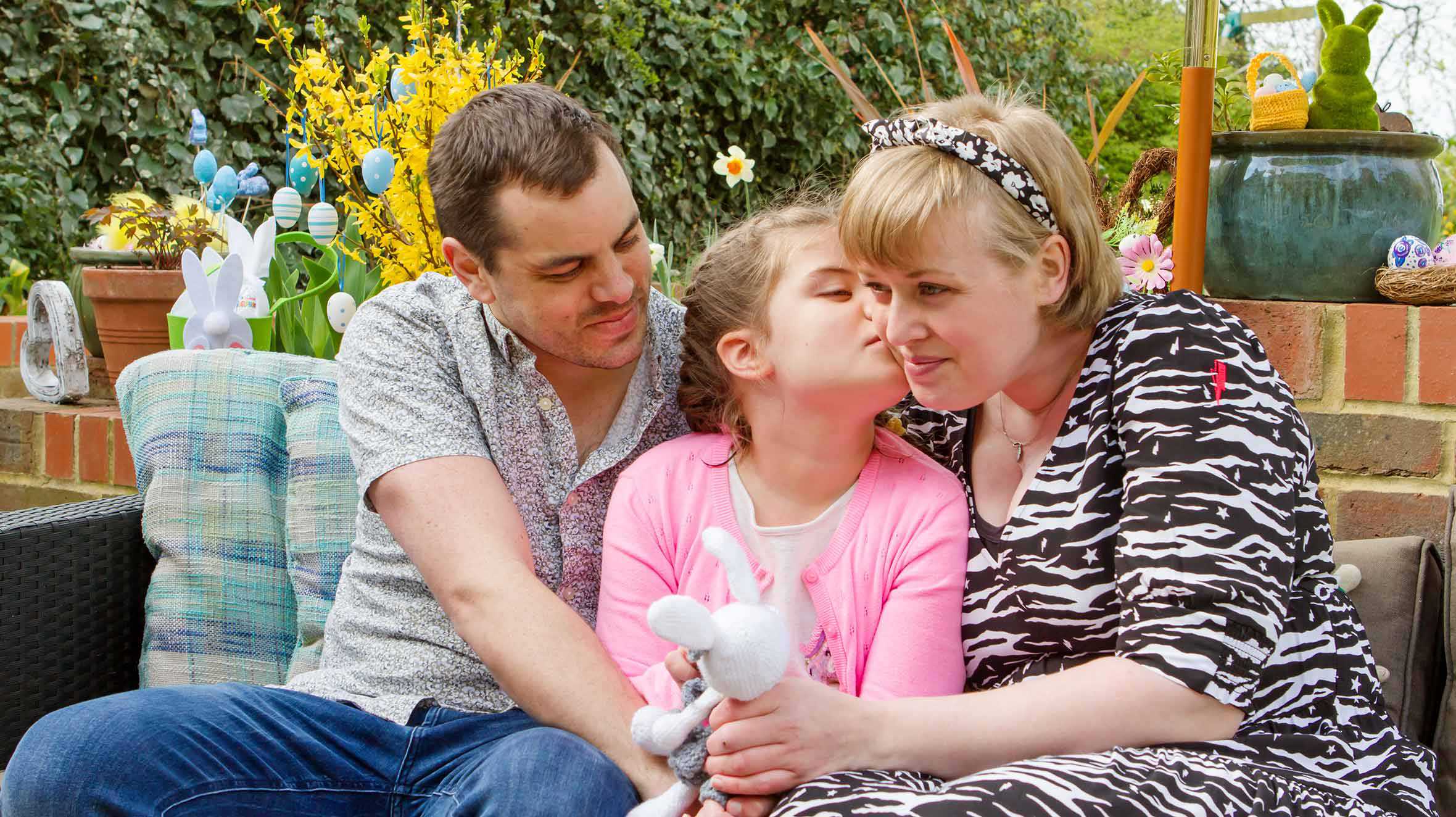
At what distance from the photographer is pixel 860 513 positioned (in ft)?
5.85

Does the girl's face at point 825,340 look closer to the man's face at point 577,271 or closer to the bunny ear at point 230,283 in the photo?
the man's face at point 577,271

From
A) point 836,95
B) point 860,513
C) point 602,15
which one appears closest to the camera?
point 860,513

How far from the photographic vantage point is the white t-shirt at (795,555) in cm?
177

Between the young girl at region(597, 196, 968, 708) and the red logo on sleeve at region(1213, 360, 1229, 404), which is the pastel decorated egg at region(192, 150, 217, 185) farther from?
the red logo on sleeve at region(1213, 360, 1229, 404)

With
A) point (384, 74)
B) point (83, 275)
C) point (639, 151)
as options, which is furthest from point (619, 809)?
point (639, 151)

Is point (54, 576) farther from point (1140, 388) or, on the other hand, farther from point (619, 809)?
point (1140, 388)

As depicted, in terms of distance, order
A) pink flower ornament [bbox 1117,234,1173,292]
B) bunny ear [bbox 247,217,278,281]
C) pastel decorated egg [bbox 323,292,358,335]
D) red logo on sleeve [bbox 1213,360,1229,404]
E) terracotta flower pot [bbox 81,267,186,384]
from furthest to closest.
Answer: terracotta flower pot [bbox 81,267,186,384] → bunny ear [bbox 247,217,278,281] → pastel decorated egg [bbox 323,292,358,335] → pink flower ornament [bbox 1117,234,1173,292] → red logo on sleeve [bbox 1213,360,1229,404]

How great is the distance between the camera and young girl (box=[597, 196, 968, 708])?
1.70 m

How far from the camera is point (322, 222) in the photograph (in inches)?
102

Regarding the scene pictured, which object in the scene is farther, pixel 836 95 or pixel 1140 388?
pixel 836 95

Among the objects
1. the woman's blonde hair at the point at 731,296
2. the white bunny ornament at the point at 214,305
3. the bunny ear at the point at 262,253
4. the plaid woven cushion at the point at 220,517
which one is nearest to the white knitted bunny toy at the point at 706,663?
the woman's blonde hair at the point at 731,296

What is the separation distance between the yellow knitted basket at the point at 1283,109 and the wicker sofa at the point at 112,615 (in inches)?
31.6

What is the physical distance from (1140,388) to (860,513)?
0.44 m

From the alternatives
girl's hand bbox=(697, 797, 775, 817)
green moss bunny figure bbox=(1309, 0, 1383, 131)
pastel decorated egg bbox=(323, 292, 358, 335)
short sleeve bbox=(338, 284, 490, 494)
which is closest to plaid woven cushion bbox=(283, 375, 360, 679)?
short sleeve bbox=(338, 284, 490, 494)
